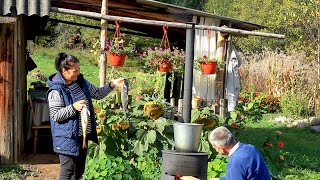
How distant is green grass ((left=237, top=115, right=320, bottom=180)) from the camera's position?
8.70m

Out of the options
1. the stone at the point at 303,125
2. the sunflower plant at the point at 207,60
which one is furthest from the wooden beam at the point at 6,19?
the stone at the point at 303,125

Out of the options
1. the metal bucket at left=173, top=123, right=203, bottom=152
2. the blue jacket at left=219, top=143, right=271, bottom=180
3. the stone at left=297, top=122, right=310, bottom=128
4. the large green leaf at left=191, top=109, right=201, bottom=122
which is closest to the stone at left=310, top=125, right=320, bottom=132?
the stone at left=297, top=122, right=310, bottom=128

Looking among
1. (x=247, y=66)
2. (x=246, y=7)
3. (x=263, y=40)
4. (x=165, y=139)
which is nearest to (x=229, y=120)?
(x=165, y=139)

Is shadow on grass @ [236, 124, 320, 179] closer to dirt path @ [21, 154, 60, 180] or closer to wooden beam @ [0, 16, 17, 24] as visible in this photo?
dirt path @ [21, 154, 60, 180]

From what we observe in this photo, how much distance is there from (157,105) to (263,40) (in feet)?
65.8

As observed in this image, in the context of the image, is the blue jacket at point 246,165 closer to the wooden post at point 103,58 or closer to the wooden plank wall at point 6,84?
the wooden post at point 103,58

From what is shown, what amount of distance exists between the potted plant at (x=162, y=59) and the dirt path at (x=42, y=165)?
7.10ft

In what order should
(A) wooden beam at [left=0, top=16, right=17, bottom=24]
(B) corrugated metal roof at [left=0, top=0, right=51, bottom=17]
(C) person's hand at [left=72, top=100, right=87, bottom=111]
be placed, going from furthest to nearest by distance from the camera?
1. (B) corrugated metal roof at [left=0, top=0, right=51, bottom=17]
2. (A) wooden beam at [left=0, top=16, right=17, bottom=24]
3. (C) person's hand at [left=72, top=100, right=87, bottom=111]

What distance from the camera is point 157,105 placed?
7.13 m

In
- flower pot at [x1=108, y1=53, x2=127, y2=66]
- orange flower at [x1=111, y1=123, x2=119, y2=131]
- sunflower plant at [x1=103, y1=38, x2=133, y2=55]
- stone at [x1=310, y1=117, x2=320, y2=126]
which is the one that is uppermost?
sunflower plant at [x1=103, y1=38, x2=133, y2=55]

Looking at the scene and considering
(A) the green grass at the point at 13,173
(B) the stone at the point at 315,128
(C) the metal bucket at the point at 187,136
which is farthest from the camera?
(B) the stone at the point at 315,128

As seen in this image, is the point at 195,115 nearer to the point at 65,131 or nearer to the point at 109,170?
the point at 109,170

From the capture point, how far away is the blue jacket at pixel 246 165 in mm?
4328

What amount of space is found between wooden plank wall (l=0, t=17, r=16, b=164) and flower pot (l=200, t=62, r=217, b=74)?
10.6ft
